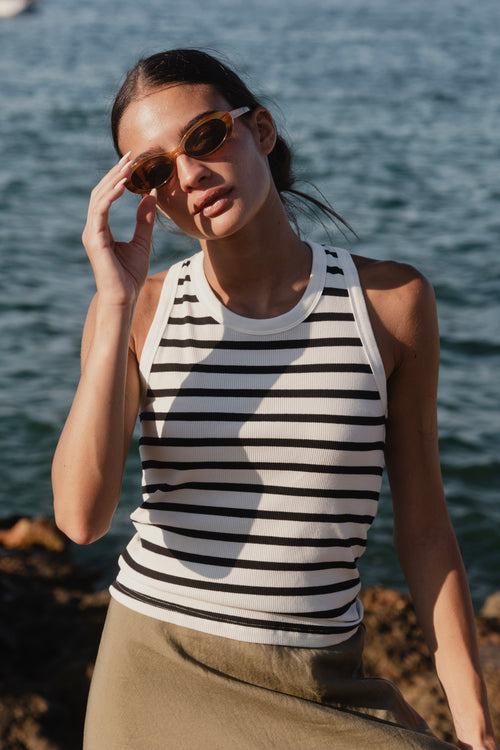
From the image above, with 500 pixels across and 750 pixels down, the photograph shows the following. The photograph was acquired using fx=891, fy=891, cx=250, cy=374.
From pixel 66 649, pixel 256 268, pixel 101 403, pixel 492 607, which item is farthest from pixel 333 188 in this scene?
pixel 101 403

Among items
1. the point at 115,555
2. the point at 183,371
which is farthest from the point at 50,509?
the point at 183,371

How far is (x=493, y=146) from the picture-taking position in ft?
57.7

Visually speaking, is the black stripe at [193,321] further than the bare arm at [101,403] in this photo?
Yes

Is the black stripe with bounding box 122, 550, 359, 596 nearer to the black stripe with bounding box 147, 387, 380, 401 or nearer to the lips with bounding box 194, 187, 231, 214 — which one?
the black stripe with bounding box 147, 387, 380, 401

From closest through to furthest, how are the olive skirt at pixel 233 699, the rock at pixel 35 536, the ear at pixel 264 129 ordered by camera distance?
the olive skirt at pixel 233 699 → the ear at pixel 264 129 → the rock at pixel 35 536

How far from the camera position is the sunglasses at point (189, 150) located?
2.30 metres

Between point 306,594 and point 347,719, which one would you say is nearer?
point 347,719

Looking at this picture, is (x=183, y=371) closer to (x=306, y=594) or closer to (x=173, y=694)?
(x=306, y=594)

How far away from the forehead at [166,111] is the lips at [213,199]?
0.51 ft

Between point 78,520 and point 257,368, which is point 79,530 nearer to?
point 78,520

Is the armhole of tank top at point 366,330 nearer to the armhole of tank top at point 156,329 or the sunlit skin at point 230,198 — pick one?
the sunlit skin at point 230,198

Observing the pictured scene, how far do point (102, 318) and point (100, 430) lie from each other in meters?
0.28

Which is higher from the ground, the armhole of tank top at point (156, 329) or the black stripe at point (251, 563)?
the armhole of tank top at point (156, 329)

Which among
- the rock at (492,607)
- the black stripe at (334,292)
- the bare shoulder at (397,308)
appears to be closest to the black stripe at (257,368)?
the bare shoulder at (397,308)
